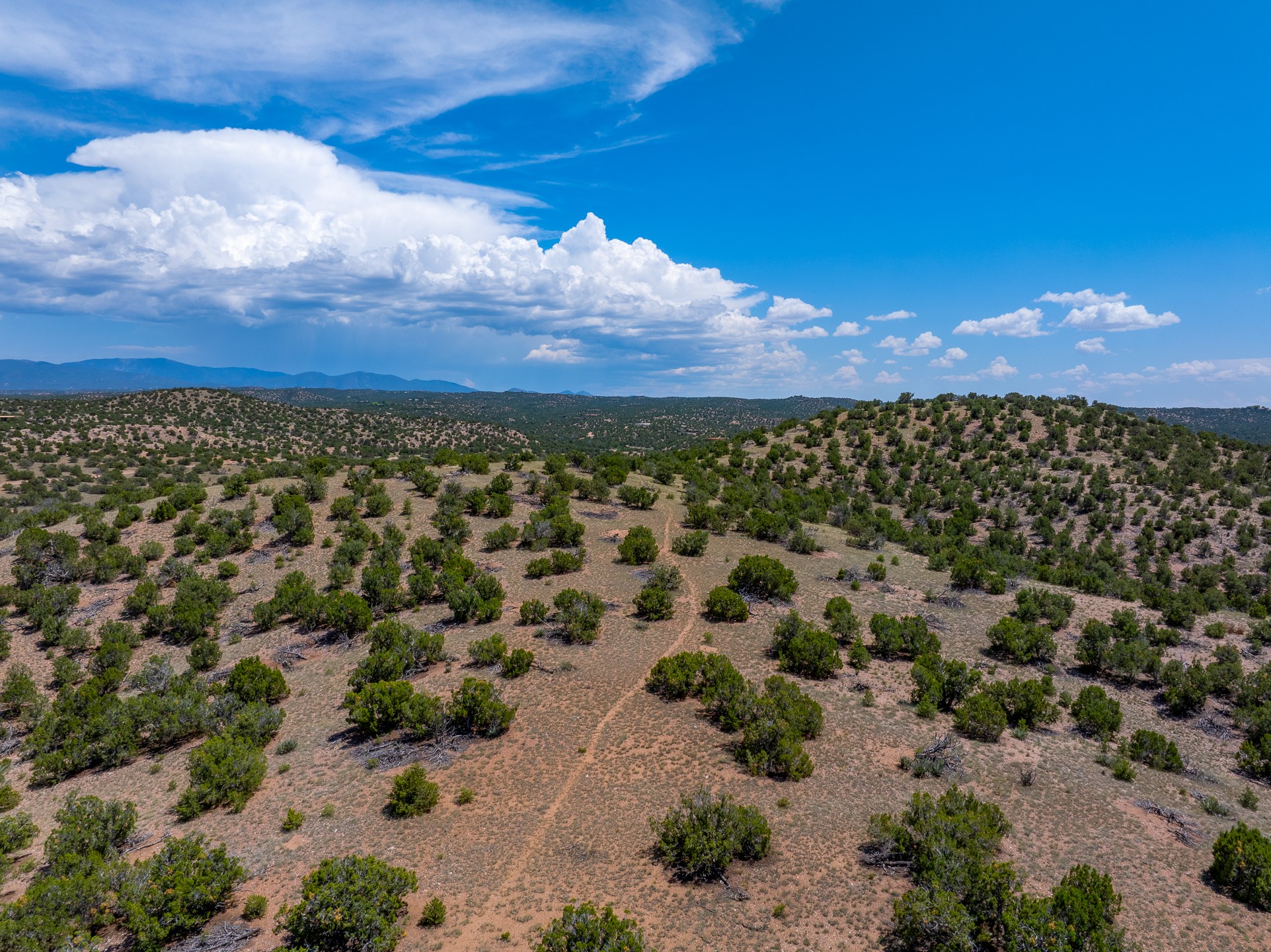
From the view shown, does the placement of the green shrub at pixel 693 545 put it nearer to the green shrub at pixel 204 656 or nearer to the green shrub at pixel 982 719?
the green shrub at pixel 982 719

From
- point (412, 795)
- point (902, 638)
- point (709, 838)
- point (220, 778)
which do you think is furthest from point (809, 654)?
point (220, 778)

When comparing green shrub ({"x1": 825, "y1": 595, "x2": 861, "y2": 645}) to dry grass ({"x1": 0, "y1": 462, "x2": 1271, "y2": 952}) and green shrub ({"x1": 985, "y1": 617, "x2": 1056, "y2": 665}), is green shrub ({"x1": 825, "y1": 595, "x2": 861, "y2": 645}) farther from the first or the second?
green shrub ({"x1": 985, "y1": 617, "x2": 1056, "y2": 665})

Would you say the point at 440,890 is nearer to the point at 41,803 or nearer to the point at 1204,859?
the point at 41,803

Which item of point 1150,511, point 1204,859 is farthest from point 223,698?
point 1150,511

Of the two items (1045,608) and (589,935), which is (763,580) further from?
(589,935)

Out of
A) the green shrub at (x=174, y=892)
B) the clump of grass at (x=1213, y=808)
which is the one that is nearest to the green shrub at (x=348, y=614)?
the green shrub at (x=174, y=892)

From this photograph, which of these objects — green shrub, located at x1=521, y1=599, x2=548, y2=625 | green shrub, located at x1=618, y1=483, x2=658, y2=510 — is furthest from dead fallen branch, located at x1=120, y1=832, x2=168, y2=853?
green shrub, located at x1=618, y1=483, x2=658, y2=510
